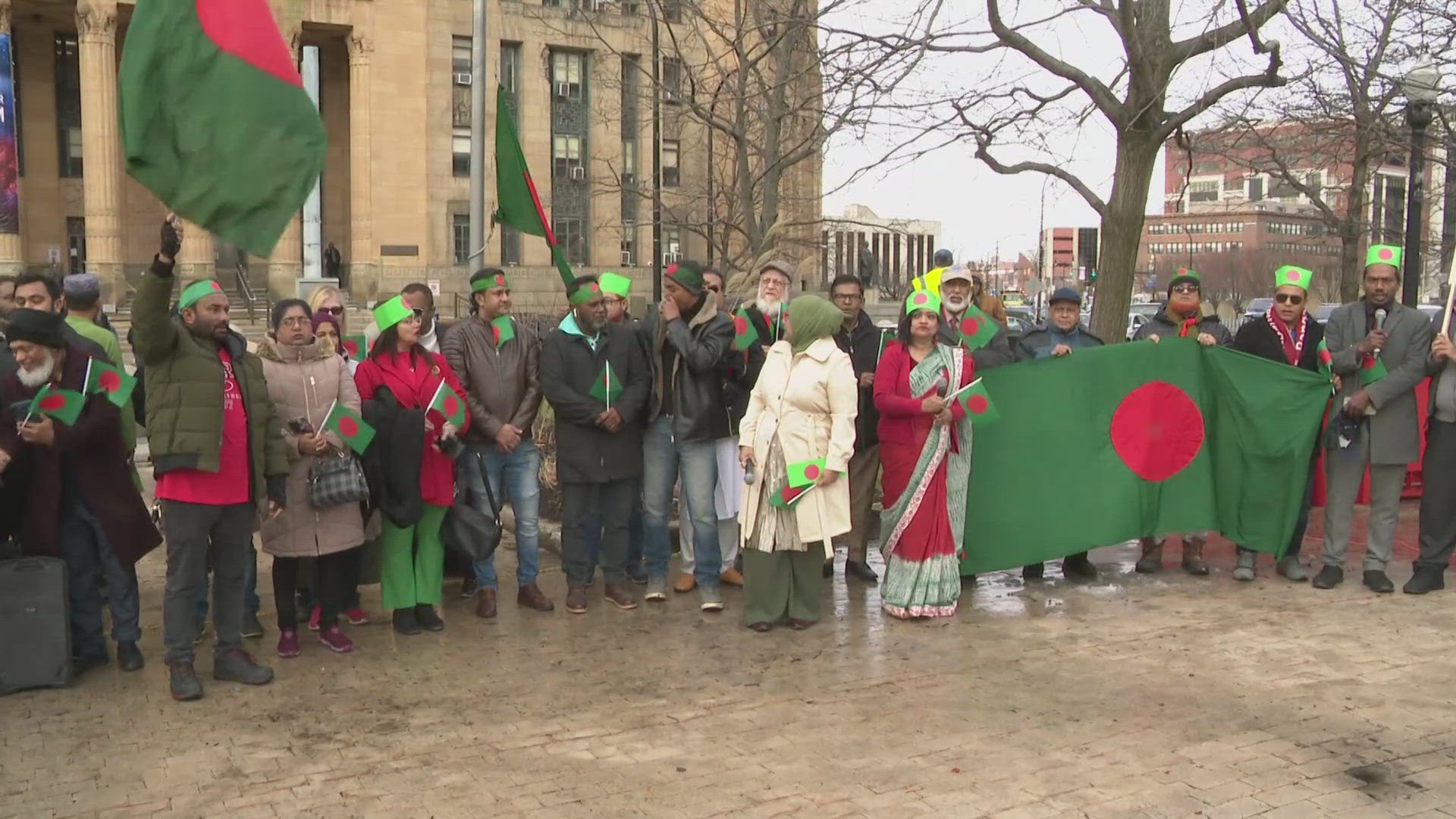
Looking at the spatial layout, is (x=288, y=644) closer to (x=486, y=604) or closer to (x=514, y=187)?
(x=486, y=604)

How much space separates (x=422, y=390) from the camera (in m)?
6.89

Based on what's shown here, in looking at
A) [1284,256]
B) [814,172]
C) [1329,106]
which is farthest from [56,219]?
[1284,256]

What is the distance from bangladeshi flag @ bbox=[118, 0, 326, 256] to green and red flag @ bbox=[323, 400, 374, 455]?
131cm

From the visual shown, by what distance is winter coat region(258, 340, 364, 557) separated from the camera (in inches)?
252

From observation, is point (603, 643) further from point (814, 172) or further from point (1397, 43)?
point (814, 172)

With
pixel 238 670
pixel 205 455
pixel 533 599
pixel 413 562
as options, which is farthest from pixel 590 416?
pixel 238 670

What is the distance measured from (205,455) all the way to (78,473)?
35.7 inches

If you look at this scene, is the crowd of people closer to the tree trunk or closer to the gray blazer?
the gray blazer

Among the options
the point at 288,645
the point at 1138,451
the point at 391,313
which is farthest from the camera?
the point at 1138,451

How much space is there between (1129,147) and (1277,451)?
13.5 ft

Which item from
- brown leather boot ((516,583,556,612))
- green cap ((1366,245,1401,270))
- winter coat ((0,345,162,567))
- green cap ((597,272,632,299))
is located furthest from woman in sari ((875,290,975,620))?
winter coat ((0,345,162,567))

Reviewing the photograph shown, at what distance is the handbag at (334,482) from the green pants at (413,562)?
462 mm

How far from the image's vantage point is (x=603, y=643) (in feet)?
22.2

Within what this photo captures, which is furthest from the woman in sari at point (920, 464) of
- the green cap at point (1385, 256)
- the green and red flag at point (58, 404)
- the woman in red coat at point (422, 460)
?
the green and red flag at point (58, 404)
